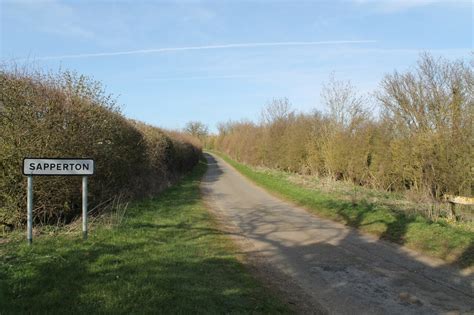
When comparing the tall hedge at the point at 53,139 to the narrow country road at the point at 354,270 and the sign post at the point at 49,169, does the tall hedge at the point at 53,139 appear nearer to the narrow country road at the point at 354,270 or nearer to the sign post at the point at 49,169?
the sign post at the point at 49,169

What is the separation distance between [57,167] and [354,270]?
5.88 m

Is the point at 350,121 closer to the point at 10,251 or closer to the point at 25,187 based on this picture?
the point at 25,187

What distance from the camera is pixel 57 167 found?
27.2 feet

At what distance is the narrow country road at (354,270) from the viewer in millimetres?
5875

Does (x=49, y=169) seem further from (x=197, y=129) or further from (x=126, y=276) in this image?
(x=197, y=129)

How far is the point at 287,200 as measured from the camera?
19.1 metres

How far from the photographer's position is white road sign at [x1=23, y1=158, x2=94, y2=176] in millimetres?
8016

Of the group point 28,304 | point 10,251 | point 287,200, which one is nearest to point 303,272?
point 28,304

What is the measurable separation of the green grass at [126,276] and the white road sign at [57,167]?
134 centimetres

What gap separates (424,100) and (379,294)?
1400 cm

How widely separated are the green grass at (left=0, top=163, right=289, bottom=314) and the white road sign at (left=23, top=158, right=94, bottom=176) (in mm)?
1335

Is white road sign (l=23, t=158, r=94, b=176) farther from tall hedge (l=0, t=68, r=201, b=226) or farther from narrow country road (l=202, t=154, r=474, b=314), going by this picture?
narrow country road (l=202, t=154, r=474, b=314)

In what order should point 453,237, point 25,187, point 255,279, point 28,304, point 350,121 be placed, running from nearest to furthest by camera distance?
point 28,304 < point 255,279 < point 453,237 < point 25,187 < point 350,121

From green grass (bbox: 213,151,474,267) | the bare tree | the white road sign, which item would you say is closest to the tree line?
green grass (bbox: 213,151,474,267)
